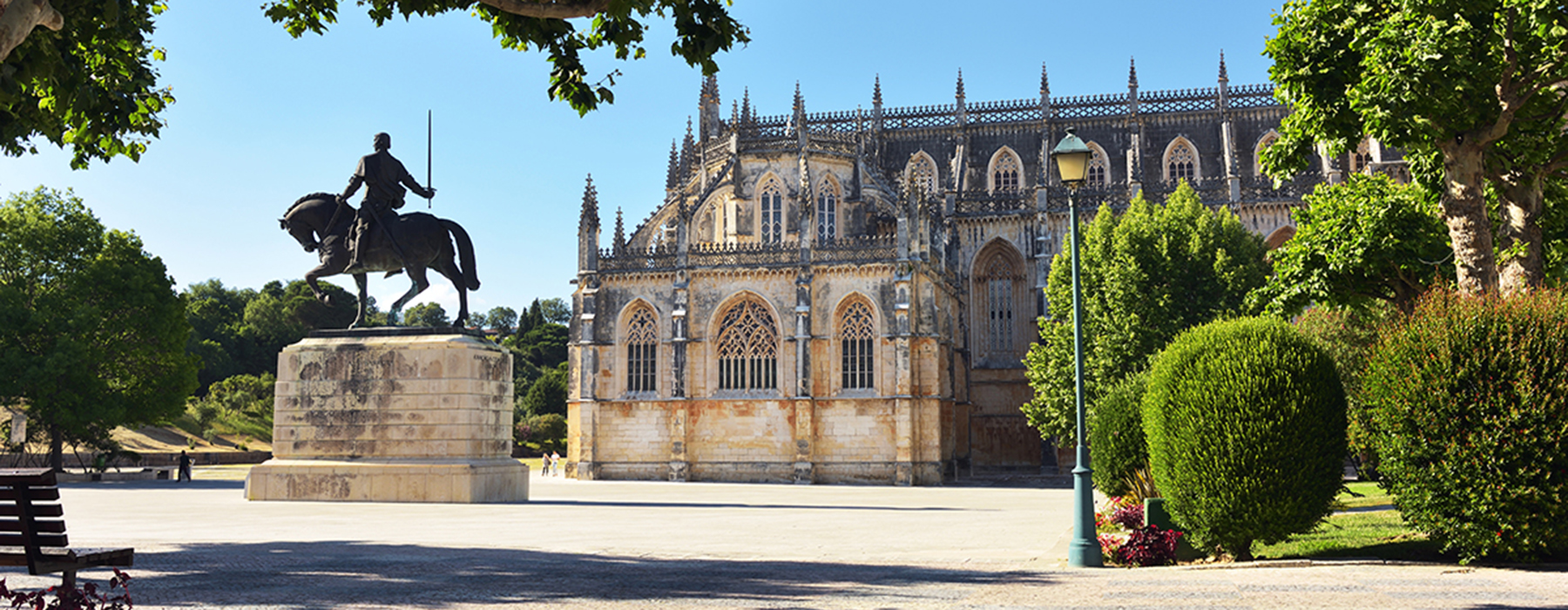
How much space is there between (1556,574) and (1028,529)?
7458mm

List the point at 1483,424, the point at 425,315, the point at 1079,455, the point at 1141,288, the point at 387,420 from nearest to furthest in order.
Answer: the point at 1483,424, the point at 1079,455, the point at 387,420, the point at 1141,288, the point at 425,315

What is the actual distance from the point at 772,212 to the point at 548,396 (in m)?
32.4

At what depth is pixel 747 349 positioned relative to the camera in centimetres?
4247

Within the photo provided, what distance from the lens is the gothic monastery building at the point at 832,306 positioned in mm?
40719

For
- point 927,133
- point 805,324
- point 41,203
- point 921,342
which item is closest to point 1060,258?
point 921,342

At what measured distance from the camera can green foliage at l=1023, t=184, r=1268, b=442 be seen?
103 ft

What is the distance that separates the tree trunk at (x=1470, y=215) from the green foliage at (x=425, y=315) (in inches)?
3752

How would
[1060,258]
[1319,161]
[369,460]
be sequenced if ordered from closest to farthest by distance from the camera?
[369,460] < [1060,258] < [1319,161]

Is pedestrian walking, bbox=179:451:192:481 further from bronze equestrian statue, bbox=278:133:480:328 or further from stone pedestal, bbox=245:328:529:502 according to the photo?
bronze equestrian statue, bbox=278:133:480:328

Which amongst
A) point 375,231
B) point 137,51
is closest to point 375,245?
point 375,231

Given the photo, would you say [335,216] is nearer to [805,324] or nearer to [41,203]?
[805,324]

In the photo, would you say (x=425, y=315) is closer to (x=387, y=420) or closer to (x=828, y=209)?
(x=828, y=209)

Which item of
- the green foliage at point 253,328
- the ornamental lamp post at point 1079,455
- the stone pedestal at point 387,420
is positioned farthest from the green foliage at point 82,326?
the ornamental lamp post at point 1079,455

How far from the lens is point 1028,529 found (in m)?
17.2
